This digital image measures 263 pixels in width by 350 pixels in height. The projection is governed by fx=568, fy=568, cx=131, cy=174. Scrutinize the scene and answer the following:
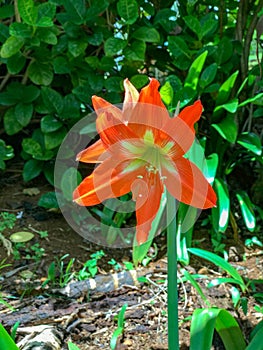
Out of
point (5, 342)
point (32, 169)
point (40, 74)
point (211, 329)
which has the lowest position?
point (32, 169)

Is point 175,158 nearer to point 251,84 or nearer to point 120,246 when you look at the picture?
point 120,246

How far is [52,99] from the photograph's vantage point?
102 inches

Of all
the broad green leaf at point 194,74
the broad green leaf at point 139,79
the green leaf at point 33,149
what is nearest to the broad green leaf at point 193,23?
the broad green leaf at point 194,74

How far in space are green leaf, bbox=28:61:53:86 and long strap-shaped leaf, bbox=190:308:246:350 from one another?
1524 mm

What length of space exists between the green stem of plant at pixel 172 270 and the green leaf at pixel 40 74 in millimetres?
1701

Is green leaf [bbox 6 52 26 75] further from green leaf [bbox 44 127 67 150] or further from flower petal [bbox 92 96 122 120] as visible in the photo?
flower petal [bbox 92 96 122 120]

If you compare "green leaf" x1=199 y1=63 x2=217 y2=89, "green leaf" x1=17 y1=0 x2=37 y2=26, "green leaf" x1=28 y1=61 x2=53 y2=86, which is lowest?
"green leaf" x1=28 y1=61 x2=53 y2=86

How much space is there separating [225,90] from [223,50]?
0.19 metres

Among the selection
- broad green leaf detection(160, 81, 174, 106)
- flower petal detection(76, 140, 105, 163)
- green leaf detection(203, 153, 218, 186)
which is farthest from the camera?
green leaf detection(203, 153, 218, 186)

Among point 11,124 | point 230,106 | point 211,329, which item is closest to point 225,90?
point 230,106

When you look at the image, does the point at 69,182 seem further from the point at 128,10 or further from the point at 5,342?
the point at 5,342

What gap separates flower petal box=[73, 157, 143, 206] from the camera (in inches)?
42.1

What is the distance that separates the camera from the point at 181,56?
8.25 feet

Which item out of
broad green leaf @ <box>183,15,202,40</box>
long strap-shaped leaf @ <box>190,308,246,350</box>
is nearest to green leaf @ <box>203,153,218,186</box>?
broad green leaf @ <box>183,15,202,40</box>
